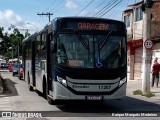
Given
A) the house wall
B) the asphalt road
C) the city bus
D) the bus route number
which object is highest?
the house wall

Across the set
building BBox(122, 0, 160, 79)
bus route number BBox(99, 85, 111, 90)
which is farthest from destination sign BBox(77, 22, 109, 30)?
building BBox(122, 0, 160, 79)

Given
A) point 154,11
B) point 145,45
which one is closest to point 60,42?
point 145,45

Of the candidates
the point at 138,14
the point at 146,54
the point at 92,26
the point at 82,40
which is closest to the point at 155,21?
the point at 138,14

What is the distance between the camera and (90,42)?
1385 centimetres

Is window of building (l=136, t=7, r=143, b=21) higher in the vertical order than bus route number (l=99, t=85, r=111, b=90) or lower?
higher

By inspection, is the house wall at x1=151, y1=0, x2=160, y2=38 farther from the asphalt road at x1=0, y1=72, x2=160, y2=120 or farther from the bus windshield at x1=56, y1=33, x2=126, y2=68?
the bus windshield at x1=56, y1=33, x2=126, y2=68

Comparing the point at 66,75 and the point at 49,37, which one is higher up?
the point at 49,37

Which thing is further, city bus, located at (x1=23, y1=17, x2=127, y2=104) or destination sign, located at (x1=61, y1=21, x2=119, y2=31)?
destination sign, located at (x1=61, y1=21, x2=119, y2=31)

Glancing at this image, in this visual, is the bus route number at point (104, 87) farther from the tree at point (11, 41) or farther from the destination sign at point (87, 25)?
the tree at point (11, 41)

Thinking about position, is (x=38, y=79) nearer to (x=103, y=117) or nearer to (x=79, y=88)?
(x=79, y=88)

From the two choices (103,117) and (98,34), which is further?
(98,34)

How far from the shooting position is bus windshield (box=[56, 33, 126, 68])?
13656 mm

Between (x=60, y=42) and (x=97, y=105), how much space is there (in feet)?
12.1

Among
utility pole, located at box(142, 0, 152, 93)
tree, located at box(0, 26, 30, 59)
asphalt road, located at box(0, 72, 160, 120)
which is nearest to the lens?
asphalt road, located at box(0, 72, 160, 120)
